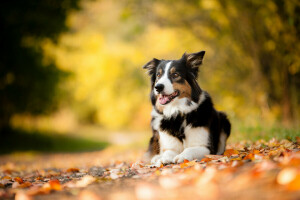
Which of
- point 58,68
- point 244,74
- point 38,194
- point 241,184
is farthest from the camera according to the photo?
point 58,68

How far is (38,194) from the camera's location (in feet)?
9.86

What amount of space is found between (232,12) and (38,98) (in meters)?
11.3

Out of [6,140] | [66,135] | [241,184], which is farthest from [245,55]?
[66,135]

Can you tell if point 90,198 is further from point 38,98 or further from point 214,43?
point 38,98

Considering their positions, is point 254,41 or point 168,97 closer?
point 168,97

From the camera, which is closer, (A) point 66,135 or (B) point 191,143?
(B) point 191,143

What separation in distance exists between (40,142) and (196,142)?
1584cm

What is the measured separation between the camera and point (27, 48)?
1448cm

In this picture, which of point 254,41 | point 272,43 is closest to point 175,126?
point 272,43

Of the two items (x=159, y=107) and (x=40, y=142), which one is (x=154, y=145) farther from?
(x=40, y=142)

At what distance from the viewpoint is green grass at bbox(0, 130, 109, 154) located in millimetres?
16106

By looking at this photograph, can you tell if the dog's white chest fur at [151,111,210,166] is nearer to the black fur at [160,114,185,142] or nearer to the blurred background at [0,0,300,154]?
the black fur at [160,114,185,142]

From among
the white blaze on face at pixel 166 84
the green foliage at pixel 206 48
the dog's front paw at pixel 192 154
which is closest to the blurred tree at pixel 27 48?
the green foliage at pixel 206 48

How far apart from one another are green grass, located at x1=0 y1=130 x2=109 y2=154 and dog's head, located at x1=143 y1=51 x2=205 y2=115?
41.7ft
